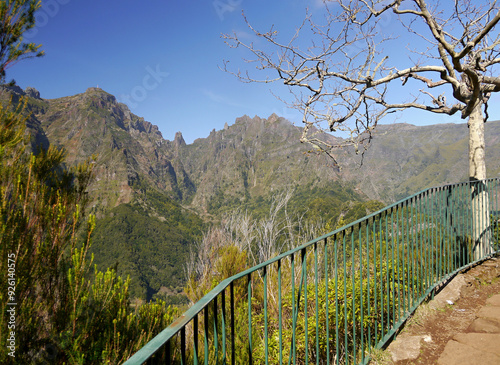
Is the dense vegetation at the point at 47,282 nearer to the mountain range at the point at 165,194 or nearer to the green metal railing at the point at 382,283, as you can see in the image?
the green metal railing at the point at 382,283

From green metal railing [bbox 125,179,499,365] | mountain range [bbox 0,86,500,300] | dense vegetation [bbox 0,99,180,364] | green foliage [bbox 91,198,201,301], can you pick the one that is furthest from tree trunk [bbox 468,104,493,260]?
green foliage [bbox 91,198,201,301]

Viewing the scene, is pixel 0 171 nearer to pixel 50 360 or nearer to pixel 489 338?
pixel 50 360

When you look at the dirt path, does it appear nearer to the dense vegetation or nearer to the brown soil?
the brown soil

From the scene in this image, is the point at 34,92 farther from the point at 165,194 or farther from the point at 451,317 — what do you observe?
the point at 451,317

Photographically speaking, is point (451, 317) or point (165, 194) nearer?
point (451, 317)

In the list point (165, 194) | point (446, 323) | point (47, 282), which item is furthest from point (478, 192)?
point (165, 194)

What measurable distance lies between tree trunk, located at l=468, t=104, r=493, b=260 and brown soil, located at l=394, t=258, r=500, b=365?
70 centimetres

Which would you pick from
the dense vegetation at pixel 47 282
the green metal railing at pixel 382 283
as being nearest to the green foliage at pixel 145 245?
the dense vegetation at pixel 47 282

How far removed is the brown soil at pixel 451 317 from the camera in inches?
98.8

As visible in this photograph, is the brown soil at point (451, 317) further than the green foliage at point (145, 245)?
No

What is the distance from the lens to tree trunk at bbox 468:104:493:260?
4516 millimetres

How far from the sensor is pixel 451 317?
9.96ft

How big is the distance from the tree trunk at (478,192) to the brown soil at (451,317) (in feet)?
2.30

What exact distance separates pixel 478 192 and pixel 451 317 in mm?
2254
